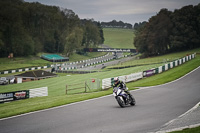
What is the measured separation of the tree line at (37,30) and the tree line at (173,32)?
34492 mm

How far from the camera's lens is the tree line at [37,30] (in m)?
94.0

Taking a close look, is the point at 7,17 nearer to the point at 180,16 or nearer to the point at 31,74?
the point at 31,74

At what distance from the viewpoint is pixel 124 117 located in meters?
14.1

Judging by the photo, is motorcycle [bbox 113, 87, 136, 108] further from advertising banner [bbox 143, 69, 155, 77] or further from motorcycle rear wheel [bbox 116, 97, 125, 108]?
advertising banner [bbox 143, 69, 155, 77]

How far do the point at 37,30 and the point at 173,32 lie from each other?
195 ft

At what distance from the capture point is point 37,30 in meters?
118

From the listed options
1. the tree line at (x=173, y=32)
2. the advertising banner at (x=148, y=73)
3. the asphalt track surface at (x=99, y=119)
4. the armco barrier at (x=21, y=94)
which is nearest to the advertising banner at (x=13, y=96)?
the armco barrier at (x=21, y=94)

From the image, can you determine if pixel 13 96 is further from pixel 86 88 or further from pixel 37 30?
pixel 37 30

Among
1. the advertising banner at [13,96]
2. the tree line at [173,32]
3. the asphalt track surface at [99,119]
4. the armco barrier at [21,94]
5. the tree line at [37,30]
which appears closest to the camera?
the asphalt track surface at [99,119]

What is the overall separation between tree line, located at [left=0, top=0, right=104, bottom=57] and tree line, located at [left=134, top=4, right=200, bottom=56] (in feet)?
113

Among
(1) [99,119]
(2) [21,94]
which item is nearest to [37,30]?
(2) [21,94]

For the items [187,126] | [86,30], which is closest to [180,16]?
[86,30]

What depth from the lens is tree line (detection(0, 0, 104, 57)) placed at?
308 ft

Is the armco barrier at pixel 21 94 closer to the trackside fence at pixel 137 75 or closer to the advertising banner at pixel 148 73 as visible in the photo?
the trackside fence at pixel 137 75
